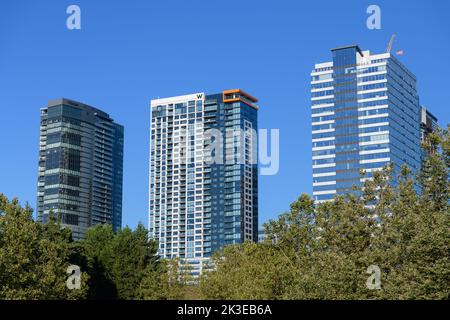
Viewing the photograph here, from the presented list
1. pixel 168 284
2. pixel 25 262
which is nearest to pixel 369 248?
pixel 25 262

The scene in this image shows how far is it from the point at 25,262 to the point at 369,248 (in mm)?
27988

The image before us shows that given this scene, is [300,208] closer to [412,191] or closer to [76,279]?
[412,191]

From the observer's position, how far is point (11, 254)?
57688 millimetres

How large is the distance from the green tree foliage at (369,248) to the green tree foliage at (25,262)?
54.3ft

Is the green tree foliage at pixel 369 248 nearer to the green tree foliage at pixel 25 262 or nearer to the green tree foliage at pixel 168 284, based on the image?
the green tree foliage at pixel 168 284

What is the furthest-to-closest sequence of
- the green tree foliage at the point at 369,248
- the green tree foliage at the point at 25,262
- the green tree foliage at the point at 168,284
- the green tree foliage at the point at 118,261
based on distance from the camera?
the green tree foliage at the point at 118,261 < the green tree foliage at the point at 168,284 < the green tree foliage at the point at 25,262 < the green tree foliage at the point at 369,248

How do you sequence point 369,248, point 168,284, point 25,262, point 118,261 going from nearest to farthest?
point 369,248 → point 25,262 → point 168,284 → point 118,261

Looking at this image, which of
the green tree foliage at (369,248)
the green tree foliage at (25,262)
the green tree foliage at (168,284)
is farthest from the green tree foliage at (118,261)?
the green tree foliage at (369,248)

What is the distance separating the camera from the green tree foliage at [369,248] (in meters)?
45.0

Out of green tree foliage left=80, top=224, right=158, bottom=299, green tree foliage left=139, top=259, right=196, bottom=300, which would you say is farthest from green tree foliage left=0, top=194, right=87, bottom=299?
green tree foliage left=80, top=224, right=158, bottom=299

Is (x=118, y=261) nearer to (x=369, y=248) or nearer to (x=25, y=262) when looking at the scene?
(x=25, y=262)

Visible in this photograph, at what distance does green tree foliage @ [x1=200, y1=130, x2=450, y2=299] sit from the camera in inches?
1773

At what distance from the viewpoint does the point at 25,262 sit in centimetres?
5934

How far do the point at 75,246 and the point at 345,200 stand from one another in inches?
1631
